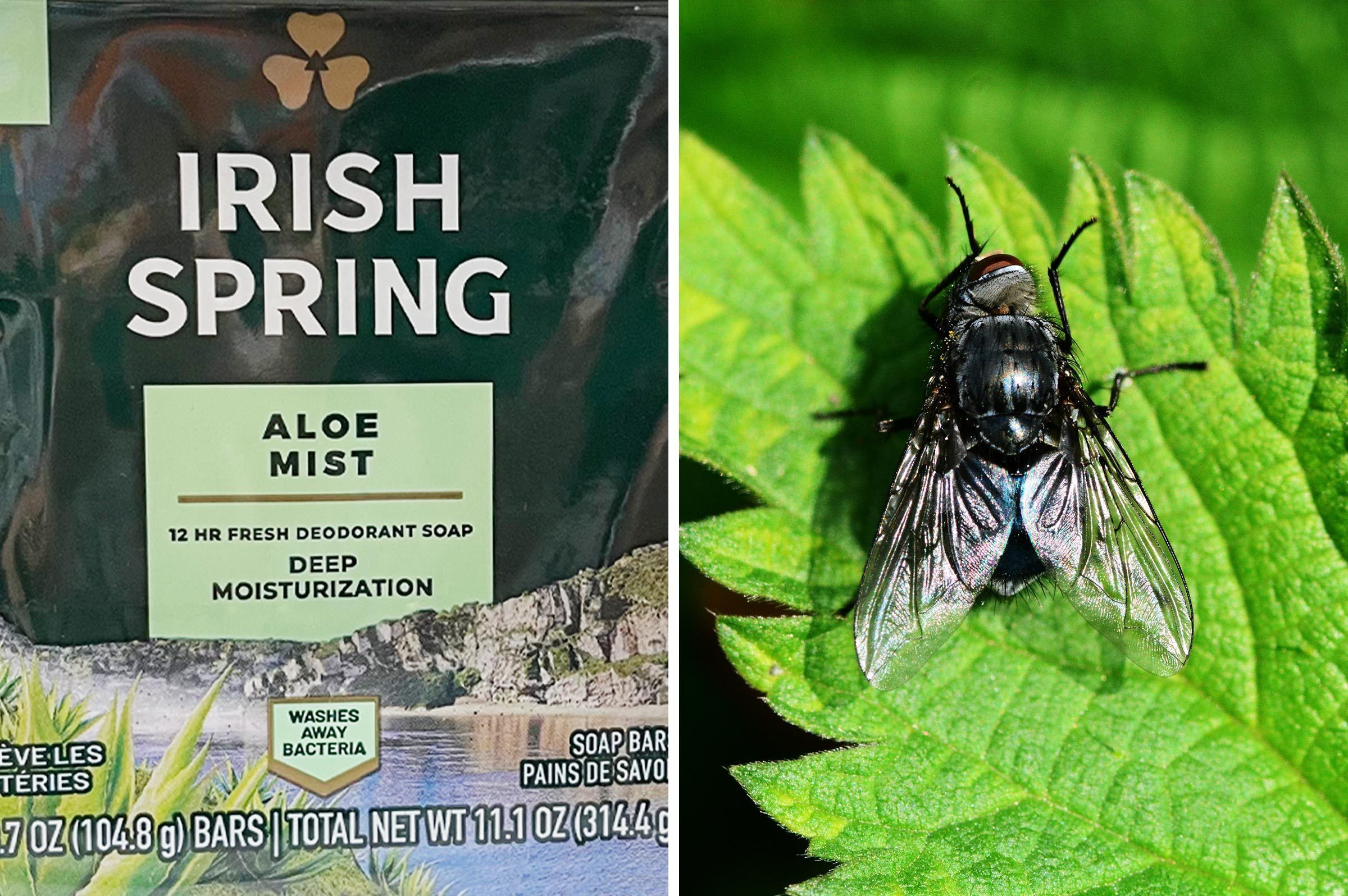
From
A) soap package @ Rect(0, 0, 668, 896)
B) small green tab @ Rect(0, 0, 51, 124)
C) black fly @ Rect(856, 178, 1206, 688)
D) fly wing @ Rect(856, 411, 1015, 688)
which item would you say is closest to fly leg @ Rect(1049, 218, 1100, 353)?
black fly @ Rect(856, 178, 1206, 688)

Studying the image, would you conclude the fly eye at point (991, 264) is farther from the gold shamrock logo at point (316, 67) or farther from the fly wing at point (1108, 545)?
the gold shamrock logo at point (316, 67)

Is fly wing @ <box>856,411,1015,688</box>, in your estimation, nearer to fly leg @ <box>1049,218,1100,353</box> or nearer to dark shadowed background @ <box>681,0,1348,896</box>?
fly leg @ <box>1049,218,1100,353</box>

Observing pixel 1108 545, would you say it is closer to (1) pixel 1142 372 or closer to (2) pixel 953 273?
(1) pixel 1142 372

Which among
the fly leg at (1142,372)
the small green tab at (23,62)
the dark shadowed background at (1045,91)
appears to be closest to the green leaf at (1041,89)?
the dark shadowed background at (1045,91)

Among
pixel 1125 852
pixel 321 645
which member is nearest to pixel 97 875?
pixel 321 645

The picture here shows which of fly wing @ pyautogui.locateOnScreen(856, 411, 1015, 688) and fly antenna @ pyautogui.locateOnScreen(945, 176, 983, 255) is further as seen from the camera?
fly antenna @ pyautogui.locateOnScreen(945, 176, 983, 255)

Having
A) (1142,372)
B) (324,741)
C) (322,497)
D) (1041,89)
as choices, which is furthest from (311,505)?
(1041,89)
